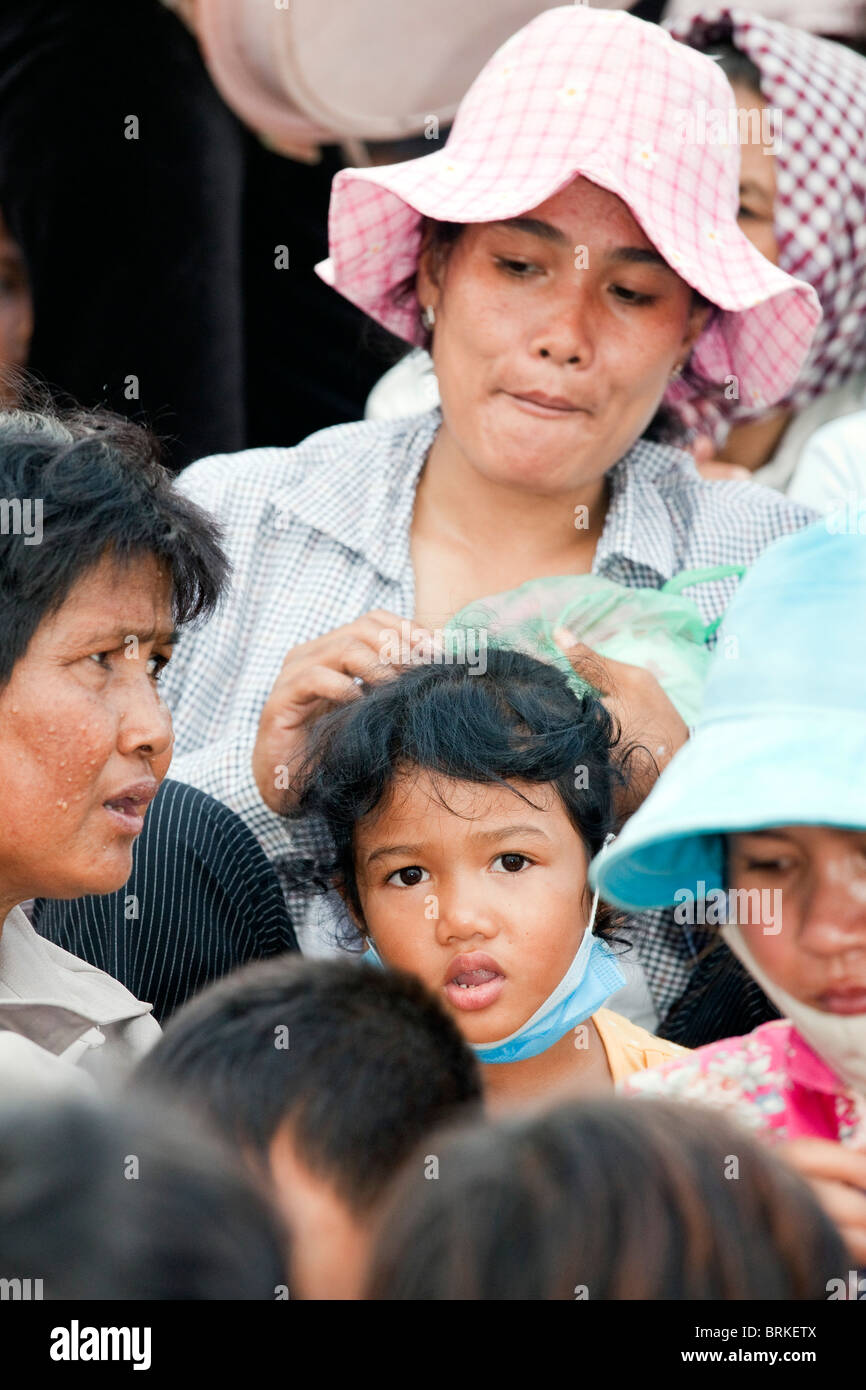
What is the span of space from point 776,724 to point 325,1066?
0.50 m

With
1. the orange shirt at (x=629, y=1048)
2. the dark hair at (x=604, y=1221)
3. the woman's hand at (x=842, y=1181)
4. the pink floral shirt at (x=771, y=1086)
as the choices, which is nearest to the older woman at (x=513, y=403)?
the orange shirt at (x=629, y=1048)

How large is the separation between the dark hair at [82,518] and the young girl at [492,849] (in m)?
0.29

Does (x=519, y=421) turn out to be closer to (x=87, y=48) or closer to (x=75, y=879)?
(x=75, y=879)

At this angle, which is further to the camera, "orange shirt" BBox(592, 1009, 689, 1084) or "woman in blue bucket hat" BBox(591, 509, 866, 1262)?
"orange shirt" BBox(592, 1009, 689, 1084)

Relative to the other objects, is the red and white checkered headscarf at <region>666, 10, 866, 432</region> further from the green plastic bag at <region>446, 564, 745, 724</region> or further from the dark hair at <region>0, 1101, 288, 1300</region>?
the dark hair at <region>0, 1101, 288, 1300</region>

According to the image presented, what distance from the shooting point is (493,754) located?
6.40ft

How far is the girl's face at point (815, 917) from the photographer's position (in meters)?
1.35

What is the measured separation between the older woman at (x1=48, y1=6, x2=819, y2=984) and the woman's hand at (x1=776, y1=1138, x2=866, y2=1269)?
858 millimetres

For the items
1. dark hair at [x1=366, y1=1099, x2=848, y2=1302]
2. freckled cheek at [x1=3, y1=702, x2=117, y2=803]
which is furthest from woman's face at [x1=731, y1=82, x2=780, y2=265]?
dark hair at [x1=366, y1=1099, x2=848, y2=1302]

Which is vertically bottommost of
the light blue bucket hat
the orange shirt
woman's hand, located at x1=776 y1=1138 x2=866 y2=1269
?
the orange shirt

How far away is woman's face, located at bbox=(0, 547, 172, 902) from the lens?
5.50 feet

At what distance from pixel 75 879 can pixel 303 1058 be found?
25.5 inches

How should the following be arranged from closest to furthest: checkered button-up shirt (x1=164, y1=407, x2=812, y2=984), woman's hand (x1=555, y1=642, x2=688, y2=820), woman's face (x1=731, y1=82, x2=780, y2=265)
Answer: woman's hand (x1=555, y1=642, x2=688, y2=820) → checkered button-up shirt (x1=164, y1=407, x2=812, y2=984) → woman's face (x1=731, y1=82, x2=780, y2=265)

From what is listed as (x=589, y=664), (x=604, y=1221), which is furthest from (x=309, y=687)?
(x=604, y=1221)
